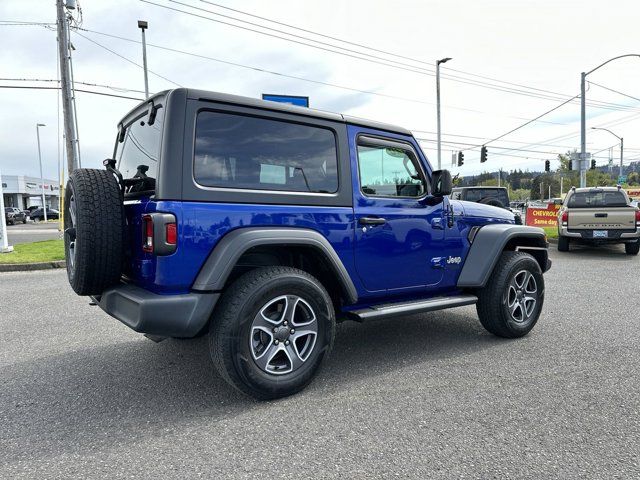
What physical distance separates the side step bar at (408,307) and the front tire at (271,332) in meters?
0.33

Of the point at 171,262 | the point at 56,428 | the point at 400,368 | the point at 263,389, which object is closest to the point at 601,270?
the point at 400,368

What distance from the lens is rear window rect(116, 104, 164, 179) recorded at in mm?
2803

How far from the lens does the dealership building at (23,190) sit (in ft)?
180

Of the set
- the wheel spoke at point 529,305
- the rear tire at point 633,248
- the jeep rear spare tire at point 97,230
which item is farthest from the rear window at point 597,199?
the jeep rear spare tire at point 97,230

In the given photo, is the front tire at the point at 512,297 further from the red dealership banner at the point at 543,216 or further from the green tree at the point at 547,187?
the green tree at the point at 547,187

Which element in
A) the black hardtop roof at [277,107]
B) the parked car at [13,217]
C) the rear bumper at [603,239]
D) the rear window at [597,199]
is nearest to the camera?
the black hardtop roof at [277,107]

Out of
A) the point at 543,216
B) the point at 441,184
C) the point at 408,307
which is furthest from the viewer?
the point at 543,216

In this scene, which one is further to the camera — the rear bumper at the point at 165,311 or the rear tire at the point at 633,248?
the rear tire at the point at 633,248

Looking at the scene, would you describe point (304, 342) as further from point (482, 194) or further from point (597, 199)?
point (482, 194)

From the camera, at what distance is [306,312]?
2969 mm

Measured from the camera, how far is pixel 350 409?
2.71m

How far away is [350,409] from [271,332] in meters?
0.71

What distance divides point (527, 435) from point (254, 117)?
103 inches

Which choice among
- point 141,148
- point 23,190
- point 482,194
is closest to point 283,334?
point 141,148
